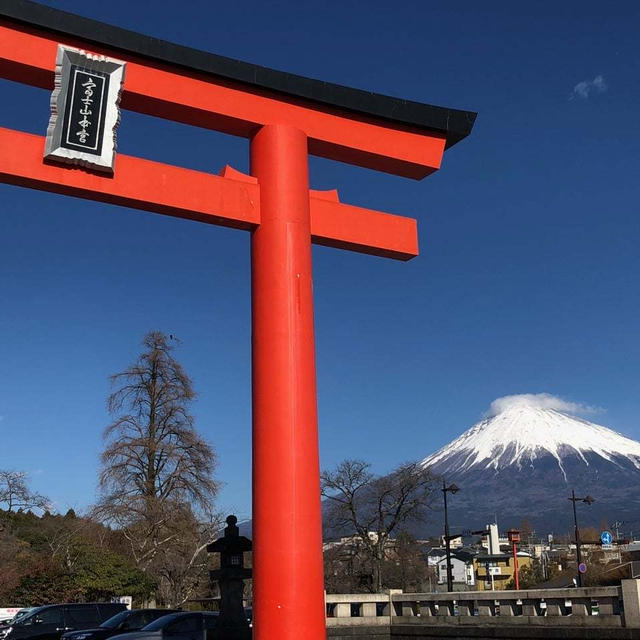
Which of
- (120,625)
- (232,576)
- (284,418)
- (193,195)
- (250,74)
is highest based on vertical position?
(250,74)

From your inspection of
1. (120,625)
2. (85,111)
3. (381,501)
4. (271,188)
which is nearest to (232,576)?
(120,625)

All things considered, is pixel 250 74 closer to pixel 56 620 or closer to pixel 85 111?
pixel 85 111

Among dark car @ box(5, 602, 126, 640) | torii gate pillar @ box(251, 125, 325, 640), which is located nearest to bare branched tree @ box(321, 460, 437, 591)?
dark car @ box(5, 602, 126, 640)

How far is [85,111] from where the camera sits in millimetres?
7188

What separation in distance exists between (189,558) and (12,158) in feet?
72.4

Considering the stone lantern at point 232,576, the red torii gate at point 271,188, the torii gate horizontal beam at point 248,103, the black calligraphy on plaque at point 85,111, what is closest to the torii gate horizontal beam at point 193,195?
the red torii gate at point 271,188

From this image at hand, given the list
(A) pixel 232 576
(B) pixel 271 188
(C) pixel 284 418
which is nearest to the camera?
(C) pixel 284 418

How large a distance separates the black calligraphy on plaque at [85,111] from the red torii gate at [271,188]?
0.23m

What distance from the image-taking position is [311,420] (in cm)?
707

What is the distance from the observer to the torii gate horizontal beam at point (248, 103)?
23.6 feet

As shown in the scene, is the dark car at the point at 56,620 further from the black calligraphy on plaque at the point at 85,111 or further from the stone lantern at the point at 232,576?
the black calligraphy on plaque at the point at 85,111

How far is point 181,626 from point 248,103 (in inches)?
398

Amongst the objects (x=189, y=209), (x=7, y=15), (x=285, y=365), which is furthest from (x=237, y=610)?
(x=7, y=15)

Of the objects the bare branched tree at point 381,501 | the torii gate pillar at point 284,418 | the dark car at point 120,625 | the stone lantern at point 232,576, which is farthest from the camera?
the bare branched tree at point 381,501
